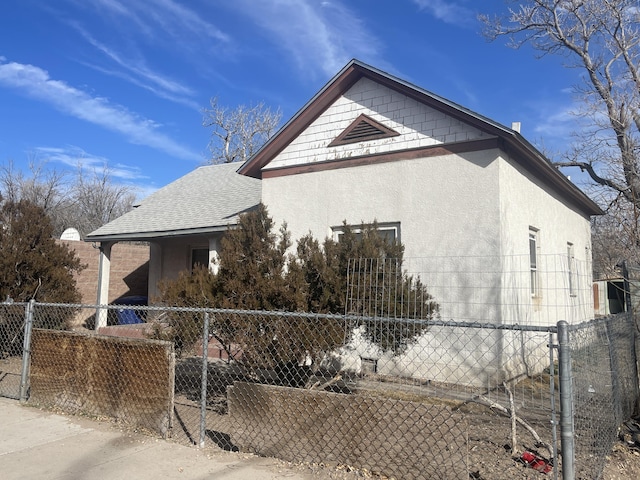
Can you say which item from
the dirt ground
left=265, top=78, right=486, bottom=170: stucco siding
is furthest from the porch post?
the dirt ground

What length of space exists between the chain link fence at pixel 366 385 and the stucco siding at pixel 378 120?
2.46 meters

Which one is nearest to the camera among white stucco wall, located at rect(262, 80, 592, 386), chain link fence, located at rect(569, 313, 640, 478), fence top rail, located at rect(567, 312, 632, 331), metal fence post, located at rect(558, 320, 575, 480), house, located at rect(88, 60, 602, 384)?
metal fence post, located at rect(558, 320, 575, 480)

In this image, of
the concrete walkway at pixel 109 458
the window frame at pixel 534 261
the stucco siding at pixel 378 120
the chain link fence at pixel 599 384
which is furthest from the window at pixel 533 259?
the concrete walkway at pixel 109 458

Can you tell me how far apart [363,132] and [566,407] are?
689 centimetres

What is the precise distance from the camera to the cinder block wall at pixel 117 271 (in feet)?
51.2

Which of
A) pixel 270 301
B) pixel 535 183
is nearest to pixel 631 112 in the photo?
pixel 535 183

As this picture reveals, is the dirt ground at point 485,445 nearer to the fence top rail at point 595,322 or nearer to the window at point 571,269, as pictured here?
the fence top rail at point 595,322

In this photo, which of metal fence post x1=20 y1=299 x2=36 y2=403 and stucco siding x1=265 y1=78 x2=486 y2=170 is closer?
metal fence post x1=20 y1=299 x2=36 y2=403

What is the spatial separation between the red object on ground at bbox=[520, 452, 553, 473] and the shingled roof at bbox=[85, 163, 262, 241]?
25.8 ft

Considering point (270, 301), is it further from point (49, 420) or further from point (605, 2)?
point (605, 2)

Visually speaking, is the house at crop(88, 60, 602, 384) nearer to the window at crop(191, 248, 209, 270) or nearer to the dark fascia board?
the dark fascia board

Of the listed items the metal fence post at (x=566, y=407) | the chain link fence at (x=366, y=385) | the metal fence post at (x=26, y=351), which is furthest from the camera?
the metal fence post at (x=26, y=351)

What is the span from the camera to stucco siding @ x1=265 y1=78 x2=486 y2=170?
8.36 m

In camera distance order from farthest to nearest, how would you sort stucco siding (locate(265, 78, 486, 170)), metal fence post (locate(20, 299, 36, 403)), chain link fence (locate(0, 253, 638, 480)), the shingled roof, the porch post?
the porch post → the shingled roof → stucco siding (locate(265, 78, 486, 170)) → metal fence post (locate(20, 299, 36, 403)) → chain link fence (locate(0, 253, 638, 480))
